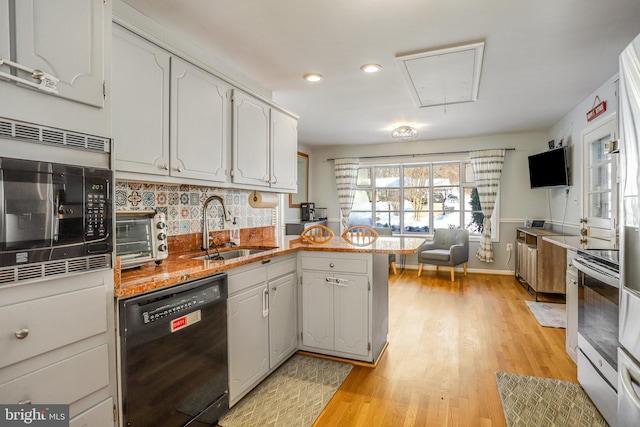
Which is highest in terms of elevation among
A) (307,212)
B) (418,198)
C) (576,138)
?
(576,138)

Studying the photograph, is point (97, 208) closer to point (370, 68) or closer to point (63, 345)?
point (63, 345)

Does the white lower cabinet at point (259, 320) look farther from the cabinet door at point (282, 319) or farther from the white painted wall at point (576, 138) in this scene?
the white painted wall at point (576, 138)

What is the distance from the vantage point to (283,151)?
10.5 ft

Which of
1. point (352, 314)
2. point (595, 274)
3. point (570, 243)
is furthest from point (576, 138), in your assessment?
point (352, 314)

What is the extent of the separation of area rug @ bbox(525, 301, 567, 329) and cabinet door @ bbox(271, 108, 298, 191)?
2.99 metres

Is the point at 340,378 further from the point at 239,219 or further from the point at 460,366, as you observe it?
the point at 239,219

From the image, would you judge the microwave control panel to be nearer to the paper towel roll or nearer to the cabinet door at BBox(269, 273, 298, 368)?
the cabinet door at BBox(269, 273, 298, 368)

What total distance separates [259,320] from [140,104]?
4.86 feet

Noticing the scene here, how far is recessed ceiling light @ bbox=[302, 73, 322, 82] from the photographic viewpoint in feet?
9.96

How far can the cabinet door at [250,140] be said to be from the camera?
8.36 ft

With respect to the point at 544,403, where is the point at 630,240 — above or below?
above

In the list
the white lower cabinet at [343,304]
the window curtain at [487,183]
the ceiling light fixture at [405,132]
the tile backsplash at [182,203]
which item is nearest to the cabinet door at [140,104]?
the tile backsplash at [182,203]

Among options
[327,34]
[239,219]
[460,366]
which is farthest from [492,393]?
[327,34]

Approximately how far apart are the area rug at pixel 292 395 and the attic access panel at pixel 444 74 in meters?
2.46
